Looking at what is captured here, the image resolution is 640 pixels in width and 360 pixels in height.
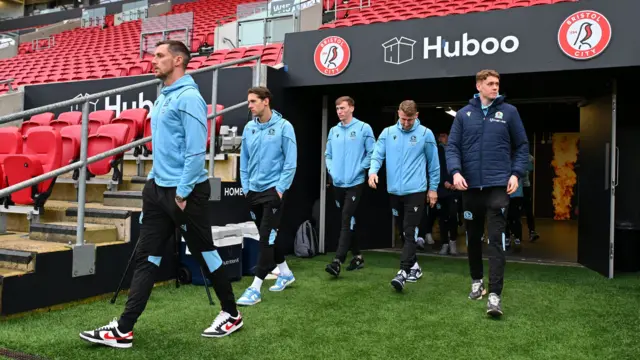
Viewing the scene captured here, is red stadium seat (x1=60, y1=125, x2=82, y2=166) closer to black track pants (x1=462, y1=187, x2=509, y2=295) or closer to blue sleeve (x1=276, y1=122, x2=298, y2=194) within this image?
blue sleeve (x1=276, y1=122, x2=298, y2=194)

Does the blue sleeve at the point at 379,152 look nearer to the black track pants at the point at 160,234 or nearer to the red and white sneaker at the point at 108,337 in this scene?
the black track pants at the point at 160,234

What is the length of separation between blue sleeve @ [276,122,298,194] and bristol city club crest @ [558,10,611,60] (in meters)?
2.82

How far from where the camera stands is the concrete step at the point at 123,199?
442 cm

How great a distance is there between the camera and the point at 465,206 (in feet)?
11.9

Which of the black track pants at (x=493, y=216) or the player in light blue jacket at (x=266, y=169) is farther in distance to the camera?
the player in light blue jacket at (x=266, y=169)

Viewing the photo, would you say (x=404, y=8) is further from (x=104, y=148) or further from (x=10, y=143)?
(x=10, y=143)

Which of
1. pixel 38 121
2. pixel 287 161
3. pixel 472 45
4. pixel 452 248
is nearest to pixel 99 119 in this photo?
pixel 38 121

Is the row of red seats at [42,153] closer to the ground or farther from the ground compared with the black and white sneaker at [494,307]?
farther from the ground

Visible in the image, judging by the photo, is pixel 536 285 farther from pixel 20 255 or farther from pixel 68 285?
pixel 20 255

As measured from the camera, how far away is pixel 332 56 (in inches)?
230

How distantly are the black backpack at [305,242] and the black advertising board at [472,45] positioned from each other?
5.44ft

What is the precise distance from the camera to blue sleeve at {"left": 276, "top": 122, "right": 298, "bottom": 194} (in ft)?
12.4

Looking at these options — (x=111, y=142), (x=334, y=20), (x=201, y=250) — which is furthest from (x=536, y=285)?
(x=334, y=20)

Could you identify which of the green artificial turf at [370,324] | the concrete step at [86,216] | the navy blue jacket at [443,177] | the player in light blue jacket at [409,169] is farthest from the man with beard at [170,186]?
the navy blue jacket at [443,177]
